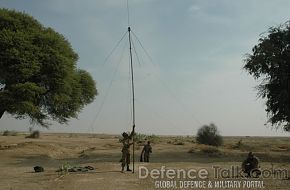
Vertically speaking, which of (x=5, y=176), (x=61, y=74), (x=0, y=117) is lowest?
(x=5, y=176)

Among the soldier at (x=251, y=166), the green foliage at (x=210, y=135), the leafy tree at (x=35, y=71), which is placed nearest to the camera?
the soldier at (x=251, y=166)

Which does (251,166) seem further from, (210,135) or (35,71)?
(210,135)

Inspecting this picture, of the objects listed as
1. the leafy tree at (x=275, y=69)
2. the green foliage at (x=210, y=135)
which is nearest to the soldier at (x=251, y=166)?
the leafy tree at (x=275, y=69)

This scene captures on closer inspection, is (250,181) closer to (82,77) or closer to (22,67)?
(22,67)

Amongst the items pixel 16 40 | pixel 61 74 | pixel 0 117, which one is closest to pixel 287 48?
pixel 61 74

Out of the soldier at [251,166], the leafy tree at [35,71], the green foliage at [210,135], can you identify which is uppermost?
the leafy tree at [35,71]

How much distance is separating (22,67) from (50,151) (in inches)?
337

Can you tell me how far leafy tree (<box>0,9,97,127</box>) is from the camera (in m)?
38.4

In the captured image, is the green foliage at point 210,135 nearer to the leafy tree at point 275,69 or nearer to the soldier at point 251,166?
the leafy tree at point 275,69

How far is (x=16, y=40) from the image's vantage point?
128ft

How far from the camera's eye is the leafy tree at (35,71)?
1511 inches

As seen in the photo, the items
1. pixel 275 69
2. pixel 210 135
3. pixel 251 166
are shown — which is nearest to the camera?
pixel 251 166

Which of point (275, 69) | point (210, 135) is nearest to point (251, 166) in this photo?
point (275, 69)

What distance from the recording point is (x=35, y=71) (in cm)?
3941
